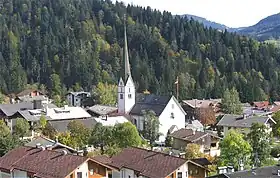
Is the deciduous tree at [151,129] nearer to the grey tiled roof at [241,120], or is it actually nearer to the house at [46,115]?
the house at [46,115]

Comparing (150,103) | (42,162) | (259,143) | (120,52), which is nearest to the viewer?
(42,162)

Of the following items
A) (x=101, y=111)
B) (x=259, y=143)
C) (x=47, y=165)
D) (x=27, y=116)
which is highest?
(x=47, y=165)

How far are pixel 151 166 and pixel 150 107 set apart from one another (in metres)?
32.9

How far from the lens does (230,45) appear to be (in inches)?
4803

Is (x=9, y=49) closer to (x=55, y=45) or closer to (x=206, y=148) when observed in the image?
(x=55, y=45)

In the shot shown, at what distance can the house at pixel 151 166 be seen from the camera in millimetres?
28812

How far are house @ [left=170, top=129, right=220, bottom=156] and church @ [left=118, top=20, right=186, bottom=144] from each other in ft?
18.2

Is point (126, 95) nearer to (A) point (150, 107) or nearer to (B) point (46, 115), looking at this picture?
(A) point (150, 107)

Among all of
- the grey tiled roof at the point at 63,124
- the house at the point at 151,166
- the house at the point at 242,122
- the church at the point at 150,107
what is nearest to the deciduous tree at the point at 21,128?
the grey tiled roof at the point at 63,124

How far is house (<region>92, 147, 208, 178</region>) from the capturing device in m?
28.8

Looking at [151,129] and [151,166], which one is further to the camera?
[151,129]

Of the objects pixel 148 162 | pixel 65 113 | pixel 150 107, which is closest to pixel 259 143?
pixel 148 162

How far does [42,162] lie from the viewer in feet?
97.8

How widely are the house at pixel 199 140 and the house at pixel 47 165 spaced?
15.5 m
